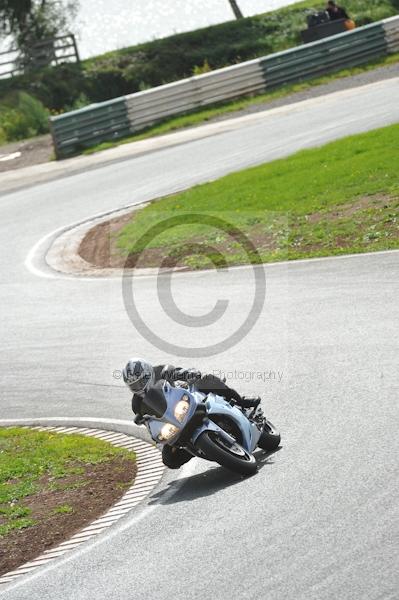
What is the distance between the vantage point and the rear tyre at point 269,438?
1010 centimetres

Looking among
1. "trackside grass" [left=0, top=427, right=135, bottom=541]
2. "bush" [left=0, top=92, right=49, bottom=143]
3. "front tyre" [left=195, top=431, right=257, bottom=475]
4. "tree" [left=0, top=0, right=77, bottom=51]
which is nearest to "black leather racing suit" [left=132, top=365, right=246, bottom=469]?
"front tyre" [left=195, top=431, right=257, bottom=475]

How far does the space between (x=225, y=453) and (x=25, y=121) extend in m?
32.8

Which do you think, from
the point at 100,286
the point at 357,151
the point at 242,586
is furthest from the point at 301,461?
the point at 357,151

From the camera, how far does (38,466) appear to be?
12.0m

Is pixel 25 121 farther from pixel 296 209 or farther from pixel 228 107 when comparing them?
pixel 296 209

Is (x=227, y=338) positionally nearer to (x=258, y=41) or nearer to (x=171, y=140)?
(x=171, y=140)

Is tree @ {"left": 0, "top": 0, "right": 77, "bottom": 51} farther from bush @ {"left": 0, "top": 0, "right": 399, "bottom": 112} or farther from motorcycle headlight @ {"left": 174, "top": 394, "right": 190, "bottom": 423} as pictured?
motorcycle headlight @ {"left": 174, "top": 394, "right": 190, "bottom": 423}

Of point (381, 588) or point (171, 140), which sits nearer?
point (381, 588)

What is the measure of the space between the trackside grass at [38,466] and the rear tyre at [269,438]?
6.41 feet

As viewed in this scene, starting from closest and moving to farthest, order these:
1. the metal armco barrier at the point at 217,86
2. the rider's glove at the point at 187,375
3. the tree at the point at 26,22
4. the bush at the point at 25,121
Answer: the rider's glove at the point at 187,375
the metal armco barrier at the point at 217,86
the bush at the point at 25,121
the tree at the point at 26,22

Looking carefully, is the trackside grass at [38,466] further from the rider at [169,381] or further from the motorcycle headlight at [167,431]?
the motorcycle headlight at [167,431]

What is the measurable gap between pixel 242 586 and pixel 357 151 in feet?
61.3

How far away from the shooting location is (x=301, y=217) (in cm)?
2105

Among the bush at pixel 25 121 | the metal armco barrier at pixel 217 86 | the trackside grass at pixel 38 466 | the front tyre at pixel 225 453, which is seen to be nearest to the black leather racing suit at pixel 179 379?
the front tyre at pixel 225 453
